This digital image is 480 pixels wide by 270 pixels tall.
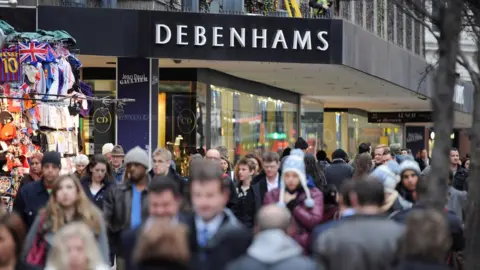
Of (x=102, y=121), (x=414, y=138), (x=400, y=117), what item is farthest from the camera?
(x=414, y=138)

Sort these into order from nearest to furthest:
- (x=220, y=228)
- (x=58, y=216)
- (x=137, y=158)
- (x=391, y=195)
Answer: (x=220, y=228)
(x=58, y=216)
(x=391, y=195)
(x=137, y=158)

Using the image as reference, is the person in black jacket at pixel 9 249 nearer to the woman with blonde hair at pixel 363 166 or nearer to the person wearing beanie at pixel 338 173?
the woman with blonde hair at pixel 363 166

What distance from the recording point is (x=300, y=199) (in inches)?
485

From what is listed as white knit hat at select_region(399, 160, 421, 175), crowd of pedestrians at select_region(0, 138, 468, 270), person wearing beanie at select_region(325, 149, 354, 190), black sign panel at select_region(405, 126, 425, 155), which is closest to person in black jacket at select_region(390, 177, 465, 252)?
crowd of pedestrians at select_region(0, 138, 468, 270)

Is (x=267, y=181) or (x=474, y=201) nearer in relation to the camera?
(x=474, y=201)

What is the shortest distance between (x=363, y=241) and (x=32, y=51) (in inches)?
460

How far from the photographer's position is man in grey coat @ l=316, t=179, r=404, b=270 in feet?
26.3

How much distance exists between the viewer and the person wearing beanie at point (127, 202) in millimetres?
12219

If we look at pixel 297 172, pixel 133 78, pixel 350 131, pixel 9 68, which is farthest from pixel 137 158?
pixel 350 131

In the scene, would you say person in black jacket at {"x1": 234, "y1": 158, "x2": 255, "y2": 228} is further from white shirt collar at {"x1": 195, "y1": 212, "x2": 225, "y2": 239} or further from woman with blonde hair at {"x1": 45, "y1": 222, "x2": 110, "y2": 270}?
woman with blonde hair at {"x1": 45, "y1": 222, "x2": 110, "y2": 270}

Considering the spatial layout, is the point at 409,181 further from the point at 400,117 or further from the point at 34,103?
the point at 400,117

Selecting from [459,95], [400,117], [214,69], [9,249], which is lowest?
[9,249]

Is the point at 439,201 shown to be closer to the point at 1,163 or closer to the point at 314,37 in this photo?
the point at 1,163

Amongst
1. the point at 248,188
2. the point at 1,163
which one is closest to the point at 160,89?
the point at 1,163
